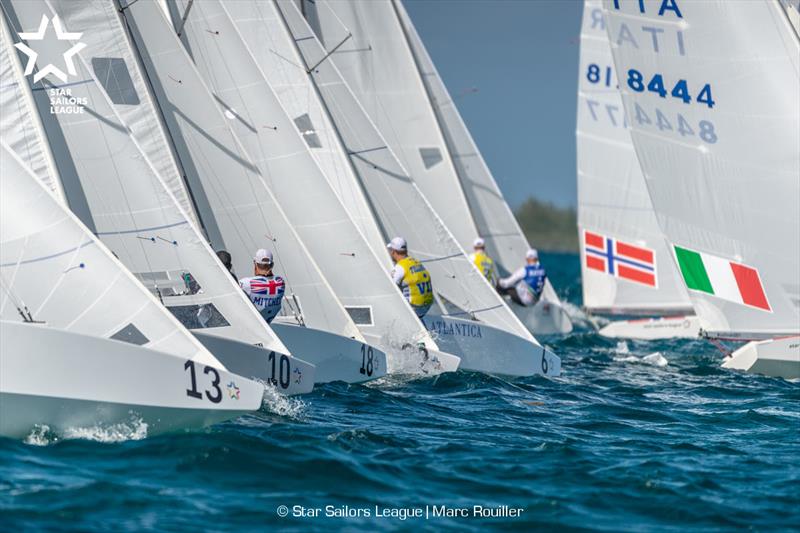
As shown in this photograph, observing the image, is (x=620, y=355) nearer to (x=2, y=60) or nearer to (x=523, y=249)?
(x=523, y=249)

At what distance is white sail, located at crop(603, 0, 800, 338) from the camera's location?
1524 cm

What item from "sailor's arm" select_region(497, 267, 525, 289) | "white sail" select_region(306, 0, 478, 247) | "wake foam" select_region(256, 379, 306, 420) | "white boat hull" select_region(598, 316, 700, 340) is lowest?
"wake foam" select_region(256, 379, 306, 420)

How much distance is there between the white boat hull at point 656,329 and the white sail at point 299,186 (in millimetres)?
9313

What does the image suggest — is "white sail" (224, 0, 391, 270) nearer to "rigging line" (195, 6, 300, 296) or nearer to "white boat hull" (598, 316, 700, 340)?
"rigging line" (195, 6, 300, 296)

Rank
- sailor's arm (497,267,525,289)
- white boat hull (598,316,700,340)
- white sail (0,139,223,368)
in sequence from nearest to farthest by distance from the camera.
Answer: white sail (0,139,223,368)
sailor's arm (497,267,525,289)
white boat hull (598,316,700,340)

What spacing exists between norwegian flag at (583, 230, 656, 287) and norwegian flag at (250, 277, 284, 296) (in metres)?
12.8

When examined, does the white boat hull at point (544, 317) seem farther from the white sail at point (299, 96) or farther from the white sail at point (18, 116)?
the white sail at point (18, 116)

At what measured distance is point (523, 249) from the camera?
23.3m

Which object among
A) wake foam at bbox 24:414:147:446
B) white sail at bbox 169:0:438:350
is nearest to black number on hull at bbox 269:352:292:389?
wake foam at bbox 24:414:147:446

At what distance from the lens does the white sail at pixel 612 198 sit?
23.5 metres

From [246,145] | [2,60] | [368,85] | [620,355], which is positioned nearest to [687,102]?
[620,355]

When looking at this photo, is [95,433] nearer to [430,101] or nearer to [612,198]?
[430,101]

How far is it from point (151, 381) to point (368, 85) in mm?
13526

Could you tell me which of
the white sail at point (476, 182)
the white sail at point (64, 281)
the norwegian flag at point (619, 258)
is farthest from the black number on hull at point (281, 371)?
the norwegian flag at point (619, 258)
